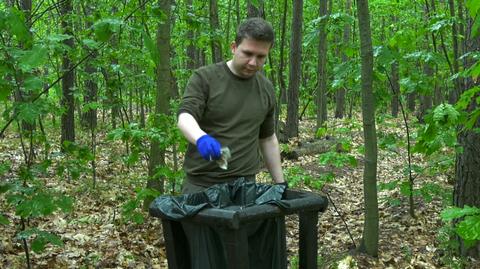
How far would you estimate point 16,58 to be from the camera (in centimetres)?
345

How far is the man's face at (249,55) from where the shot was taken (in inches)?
110

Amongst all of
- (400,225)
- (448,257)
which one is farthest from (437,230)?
(448,257)

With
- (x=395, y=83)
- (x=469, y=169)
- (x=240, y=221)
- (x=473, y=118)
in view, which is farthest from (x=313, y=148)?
(x=240, y=221)

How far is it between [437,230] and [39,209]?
487cm

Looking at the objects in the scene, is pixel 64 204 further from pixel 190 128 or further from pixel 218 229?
pixel 218 229

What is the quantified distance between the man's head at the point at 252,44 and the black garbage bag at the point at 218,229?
2.35 feet

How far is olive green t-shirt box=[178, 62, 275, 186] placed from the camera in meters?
2.90

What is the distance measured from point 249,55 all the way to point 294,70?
34.8 ft

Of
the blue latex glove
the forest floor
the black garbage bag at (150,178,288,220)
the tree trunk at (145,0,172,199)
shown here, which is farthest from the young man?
the tree trunk at (145,0,172,199)

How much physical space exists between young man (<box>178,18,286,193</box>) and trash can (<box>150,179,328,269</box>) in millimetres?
226

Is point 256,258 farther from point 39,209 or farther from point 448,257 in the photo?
point 448,257

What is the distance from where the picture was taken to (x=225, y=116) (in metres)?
2.94

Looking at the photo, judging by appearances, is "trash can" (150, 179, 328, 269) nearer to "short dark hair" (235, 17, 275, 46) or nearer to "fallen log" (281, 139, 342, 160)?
"short dark hair" (235, 17, 275, 46)

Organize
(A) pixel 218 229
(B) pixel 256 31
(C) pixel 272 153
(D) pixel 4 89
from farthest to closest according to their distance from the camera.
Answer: (C) pixel 272 153 → (D) pixel 4 89 → (B) pixel 256 31 → (A) pixel 218 229
